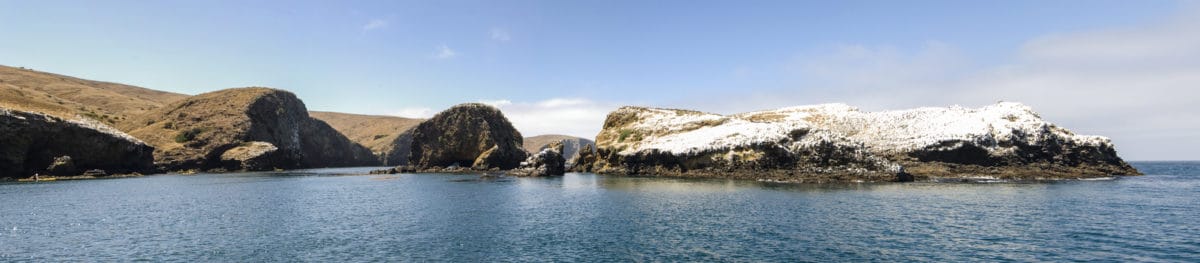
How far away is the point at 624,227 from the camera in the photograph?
106ft

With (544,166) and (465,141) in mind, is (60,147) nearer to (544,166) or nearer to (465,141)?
(465,141)

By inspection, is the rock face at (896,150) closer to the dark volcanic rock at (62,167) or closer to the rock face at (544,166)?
the rock face at (544,166)

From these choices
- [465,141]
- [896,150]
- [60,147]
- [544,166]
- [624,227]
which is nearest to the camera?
[624,227]

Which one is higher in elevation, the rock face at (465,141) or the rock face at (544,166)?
the rock face at (465,141)

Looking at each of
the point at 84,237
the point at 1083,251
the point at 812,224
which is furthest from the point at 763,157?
the point at 84,237

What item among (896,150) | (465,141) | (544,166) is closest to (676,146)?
(544,166)

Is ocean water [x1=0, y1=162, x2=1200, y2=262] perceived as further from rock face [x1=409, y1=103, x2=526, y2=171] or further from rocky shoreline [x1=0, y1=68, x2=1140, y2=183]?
rock face [x1=409, y1=103, x2=526, y2=171]

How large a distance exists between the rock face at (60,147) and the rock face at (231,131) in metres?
14.3

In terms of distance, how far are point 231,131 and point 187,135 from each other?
335 inches

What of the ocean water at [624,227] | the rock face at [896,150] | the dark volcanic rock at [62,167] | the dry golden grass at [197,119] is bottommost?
the ocean water at [624,227]

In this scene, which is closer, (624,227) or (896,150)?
(624,227)

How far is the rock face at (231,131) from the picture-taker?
117 metres

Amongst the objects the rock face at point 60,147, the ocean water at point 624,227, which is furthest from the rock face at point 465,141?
the ocean water at point 624,227

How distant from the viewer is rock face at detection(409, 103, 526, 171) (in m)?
118
